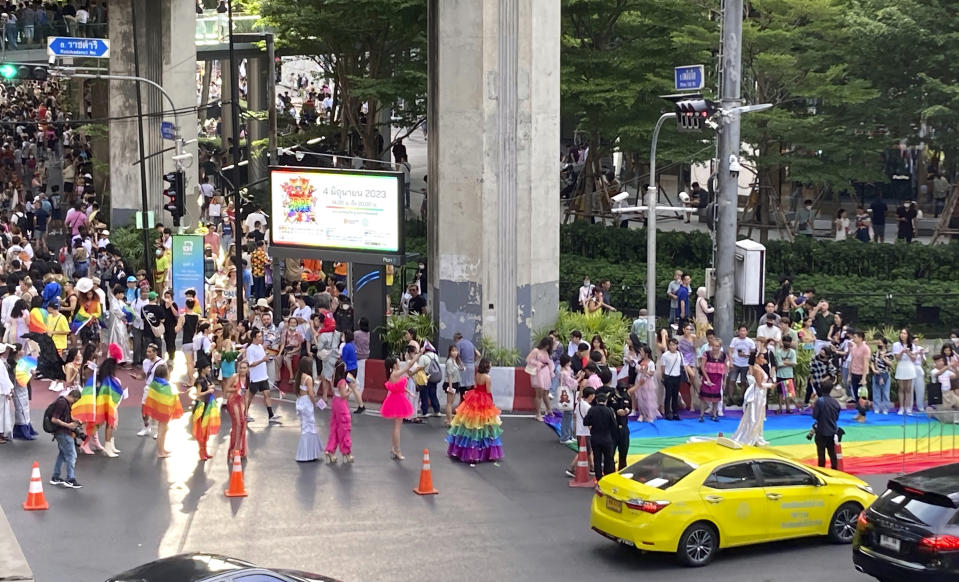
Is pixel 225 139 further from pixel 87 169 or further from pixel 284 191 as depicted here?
pixel 284 191

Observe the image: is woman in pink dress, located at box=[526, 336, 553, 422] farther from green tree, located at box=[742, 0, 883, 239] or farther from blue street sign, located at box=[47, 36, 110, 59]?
blue street sign, located at box=[47, 36, 110, 59]

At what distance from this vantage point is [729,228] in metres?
24.7

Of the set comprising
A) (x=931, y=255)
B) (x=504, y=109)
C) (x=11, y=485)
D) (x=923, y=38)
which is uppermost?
(x=923, y=38)

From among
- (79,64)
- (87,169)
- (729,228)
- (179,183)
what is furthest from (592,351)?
(87,169)

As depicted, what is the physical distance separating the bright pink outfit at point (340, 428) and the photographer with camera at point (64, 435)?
3603 mm

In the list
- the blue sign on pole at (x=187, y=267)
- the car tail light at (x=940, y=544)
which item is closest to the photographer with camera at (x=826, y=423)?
the car tail light at (x=940, y=544)

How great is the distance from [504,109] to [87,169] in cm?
2922

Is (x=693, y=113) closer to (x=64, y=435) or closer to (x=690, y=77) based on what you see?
(x=690, y=77)

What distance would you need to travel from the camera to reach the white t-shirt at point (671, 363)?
23656 mm

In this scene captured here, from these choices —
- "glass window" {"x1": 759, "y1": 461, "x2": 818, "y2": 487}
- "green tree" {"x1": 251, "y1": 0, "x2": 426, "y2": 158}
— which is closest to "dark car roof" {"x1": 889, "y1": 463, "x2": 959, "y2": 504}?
"glass window" {"x1": 759, "y1": 461, "x2": 818, "y2": 487}

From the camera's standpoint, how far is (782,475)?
1623 cm

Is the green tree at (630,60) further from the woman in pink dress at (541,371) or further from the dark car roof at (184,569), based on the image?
the dark car roof at (184,569)

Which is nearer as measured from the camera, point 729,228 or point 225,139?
point 729,228

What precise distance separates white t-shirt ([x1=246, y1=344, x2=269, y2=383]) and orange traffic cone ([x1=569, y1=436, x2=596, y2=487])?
6.01 metres
